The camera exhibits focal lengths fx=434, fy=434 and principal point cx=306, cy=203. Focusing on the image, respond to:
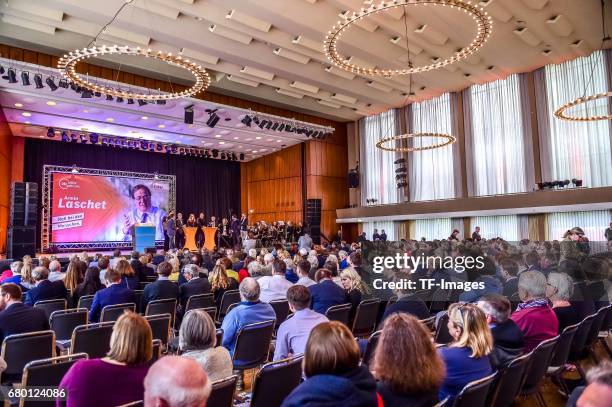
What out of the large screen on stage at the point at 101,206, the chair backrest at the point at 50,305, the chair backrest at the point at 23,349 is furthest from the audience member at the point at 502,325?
the large screen on stage at the point at 101,206

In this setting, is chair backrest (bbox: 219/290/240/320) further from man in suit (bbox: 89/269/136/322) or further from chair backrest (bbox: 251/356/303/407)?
chair backrest (bbox: 251/356/303/407)

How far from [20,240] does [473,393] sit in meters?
13.1

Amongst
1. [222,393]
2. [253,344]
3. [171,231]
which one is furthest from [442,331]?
[171,231]

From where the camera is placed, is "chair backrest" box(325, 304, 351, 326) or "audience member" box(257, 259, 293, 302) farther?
"audience member" box(257, 259, 293, 302)

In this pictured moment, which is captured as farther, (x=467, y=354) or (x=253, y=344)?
(x=253, y=344)

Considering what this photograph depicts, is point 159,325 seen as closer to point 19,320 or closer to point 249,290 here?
point 249,290

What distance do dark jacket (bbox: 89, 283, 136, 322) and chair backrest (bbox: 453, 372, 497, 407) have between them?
4132 mm

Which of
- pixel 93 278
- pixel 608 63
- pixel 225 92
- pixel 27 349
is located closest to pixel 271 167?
pixel 225 92

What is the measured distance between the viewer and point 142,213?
19.4 m

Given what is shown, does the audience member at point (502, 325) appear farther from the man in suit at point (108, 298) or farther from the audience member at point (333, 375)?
the man in suit at point (108, 298)

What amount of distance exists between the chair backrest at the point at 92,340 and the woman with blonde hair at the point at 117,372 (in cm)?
171

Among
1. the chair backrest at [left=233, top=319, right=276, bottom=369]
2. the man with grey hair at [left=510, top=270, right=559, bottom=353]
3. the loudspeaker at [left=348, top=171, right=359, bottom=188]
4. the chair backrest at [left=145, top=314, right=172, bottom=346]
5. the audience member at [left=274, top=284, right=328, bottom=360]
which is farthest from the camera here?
the loudspeaker at [left=348, top=171, right=359, bottom=188]

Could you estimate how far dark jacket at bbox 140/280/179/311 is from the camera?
18.7 feet

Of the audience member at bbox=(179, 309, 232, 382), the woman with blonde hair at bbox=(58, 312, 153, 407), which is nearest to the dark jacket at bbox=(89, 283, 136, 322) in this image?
the audience member at bbox=(179, 309, 232, 382)
